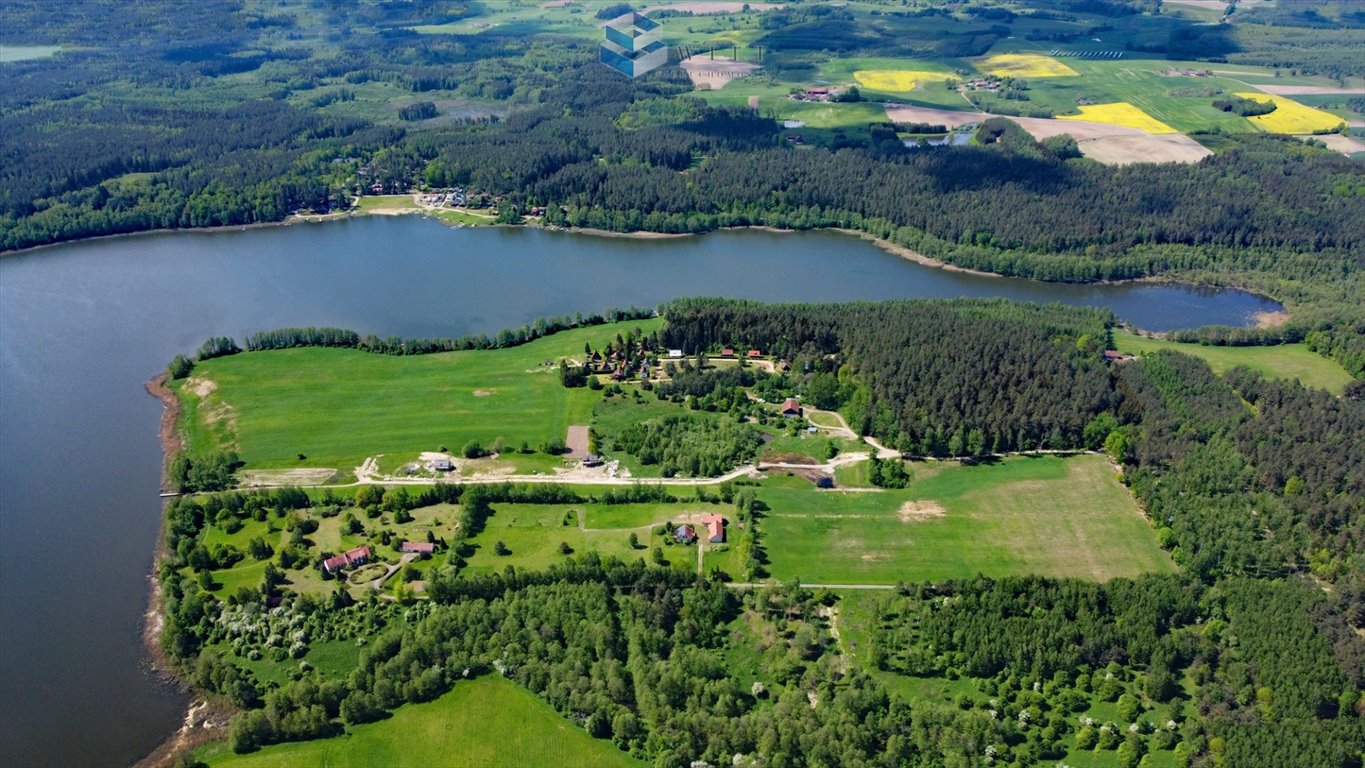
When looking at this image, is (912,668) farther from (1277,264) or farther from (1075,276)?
(1277,264)

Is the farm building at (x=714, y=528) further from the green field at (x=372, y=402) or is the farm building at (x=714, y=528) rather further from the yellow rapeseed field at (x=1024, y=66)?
the yellow rapeseed field at (x=1024, y=66)

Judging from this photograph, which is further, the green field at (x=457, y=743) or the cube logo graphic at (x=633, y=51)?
the cube logo graphic at (x=633, y=51)

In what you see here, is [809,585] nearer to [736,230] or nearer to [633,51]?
[736,230]

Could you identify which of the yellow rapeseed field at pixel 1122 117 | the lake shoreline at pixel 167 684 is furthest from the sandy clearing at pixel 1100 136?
the lake shoreline at pixel 167 684

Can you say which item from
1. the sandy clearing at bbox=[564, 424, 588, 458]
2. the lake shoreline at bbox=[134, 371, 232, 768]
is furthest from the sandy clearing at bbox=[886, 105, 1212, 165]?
the lake shoreline at bbox=[134, 371, 232, 768]

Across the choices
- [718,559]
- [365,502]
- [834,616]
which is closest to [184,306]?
[365,502]
